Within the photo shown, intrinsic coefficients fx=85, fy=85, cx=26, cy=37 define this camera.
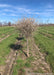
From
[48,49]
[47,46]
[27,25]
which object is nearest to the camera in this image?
[27,25]

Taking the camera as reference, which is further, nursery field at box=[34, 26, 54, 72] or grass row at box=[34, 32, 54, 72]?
nursery field at box=[34, 26, 54, 72]

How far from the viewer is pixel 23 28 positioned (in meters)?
13.7

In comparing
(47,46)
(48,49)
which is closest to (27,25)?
(48,49)

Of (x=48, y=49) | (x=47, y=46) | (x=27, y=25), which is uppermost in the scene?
(x=27, y=25)

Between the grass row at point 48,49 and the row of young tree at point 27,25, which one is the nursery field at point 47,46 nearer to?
the grass row at point 48,49

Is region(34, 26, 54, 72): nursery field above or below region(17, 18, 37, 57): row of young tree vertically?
below

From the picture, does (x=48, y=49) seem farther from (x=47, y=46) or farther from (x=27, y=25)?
(x=27, y=25)

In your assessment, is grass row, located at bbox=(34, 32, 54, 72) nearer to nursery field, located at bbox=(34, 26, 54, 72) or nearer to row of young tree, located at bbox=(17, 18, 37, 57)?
nursery field, located at bbox=(34, 26, 54, 72)

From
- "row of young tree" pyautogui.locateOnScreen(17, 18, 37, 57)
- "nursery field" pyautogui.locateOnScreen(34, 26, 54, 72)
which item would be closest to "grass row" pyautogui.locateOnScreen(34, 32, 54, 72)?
"nursery field" pyautogui.locateOnScreen(34, 26, 54, 72)

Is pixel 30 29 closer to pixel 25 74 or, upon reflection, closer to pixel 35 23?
pixel 35 23

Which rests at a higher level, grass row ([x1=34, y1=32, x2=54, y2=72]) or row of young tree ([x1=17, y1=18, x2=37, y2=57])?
row of young tree ([x1=17, y1=18, x2=37, y2=57])

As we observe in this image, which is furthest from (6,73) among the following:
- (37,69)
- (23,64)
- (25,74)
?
(37,69)

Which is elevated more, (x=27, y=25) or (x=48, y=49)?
(x=27, y=25)

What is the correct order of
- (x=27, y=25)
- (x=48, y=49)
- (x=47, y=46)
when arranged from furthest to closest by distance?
(x=47, y=46) < (x=48, y=49) < (x=27, y=25)
